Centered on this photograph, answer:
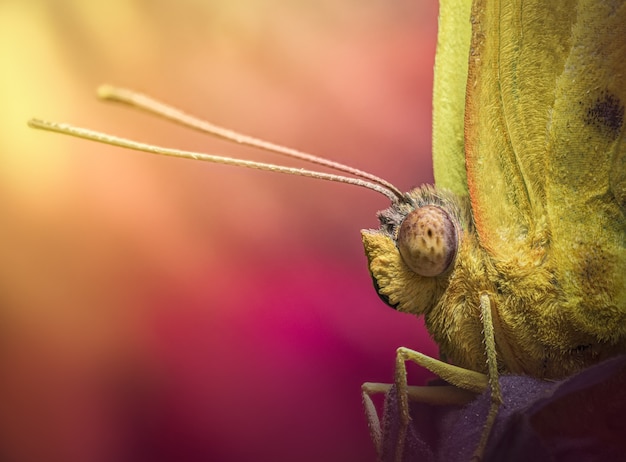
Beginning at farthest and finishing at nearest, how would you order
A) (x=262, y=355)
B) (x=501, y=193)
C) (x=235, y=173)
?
(x=235, y=173) < (x=262, y=355) < (x=501, y=193)

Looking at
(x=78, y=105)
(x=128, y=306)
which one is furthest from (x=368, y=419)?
(x=78, y=105)

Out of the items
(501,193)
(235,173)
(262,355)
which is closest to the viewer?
(501,193)

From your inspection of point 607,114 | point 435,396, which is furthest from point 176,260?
point 607,114

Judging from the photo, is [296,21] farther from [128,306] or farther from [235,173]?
[128,306]

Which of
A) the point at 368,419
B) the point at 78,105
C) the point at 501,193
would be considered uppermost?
the point at 78,105

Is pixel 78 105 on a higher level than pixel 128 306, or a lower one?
higher

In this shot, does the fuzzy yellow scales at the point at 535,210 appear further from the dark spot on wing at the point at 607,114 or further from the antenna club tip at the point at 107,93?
the antenna club tip at the point at 107,93

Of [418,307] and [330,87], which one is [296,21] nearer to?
[330,87]

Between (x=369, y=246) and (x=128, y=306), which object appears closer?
(x=369, y=246)
